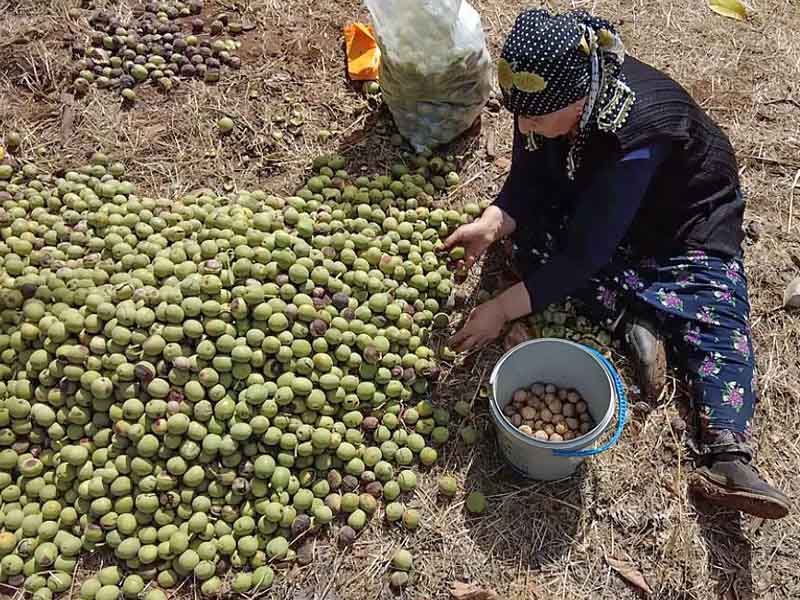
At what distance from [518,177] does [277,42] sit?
2117 mm

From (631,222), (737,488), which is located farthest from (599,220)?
(737,488)

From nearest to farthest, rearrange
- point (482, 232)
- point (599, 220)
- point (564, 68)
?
point (564, 68) < point (599, 220) < point (482, 232)

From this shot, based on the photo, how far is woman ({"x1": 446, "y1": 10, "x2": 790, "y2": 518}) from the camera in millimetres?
2201

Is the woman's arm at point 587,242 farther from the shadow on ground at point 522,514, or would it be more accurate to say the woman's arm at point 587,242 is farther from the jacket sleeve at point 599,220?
the shadow on ground at point 522,514

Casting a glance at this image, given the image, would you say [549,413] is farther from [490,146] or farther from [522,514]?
[490,146]

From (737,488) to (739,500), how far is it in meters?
0.05

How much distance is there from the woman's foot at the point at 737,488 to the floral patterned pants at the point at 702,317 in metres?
0.06

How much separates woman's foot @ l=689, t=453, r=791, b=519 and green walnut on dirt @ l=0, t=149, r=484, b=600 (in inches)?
42.5

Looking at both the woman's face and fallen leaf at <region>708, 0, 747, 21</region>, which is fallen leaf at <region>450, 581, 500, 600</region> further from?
fallen leaf at <region>708, 0, 747, 21</region>

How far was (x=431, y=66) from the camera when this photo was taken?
3.40 m

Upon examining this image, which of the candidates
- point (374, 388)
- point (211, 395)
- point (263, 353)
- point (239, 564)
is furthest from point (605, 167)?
point (239, 564)

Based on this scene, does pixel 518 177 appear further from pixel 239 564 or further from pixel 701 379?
pixel 239 564

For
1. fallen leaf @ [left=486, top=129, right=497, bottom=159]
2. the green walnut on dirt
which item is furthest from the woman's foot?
fallen leaf @ [left=486, top=129, right=497, bottom=159]

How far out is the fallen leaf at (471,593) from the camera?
2461 millimetres
